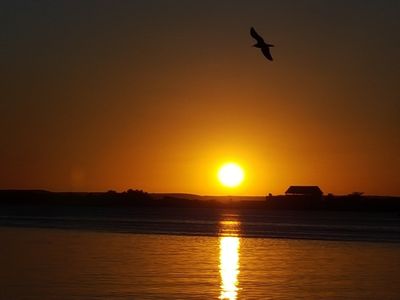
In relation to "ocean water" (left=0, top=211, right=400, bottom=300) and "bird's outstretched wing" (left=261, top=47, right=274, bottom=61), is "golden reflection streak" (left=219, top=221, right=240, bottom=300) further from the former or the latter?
"bird's outstretched wing" (left=261, top=47, right=274, bottom=61)

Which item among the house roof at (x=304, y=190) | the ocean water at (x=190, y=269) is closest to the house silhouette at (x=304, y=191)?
the house roof at (x=304, y=190)

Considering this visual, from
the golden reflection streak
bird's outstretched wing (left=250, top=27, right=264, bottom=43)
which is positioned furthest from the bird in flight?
the golden reflection streak

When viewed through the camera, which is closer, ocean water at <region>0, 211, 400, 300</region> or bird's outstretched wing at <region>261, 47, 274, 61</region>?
ocean water at <region>0, 211, 400, 300</region>

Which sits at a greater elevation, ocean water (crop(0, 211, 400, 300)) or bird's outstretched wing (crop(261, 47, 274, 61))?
bird's outstretched wing (crop(261, 47, 274, 61))

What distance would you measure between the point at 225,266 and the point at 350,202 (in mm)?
140966

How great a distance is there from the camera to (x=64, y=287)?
81.5 ft

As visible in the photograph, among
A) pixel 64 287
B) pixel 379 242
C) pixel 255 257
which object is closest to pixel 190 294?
pixel 64 287

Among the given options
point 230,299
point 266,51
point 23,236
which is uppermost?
point 266,51

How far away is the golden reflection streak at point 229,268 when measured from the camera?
2447 centimetres

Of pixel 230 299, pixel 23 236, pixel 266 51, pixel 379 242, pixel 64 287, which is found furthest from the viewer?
pixel 379 242

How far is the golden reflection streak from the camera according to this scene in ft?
80.3

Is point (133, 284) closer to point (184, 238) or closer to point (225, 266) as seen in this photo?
point (225, 266)

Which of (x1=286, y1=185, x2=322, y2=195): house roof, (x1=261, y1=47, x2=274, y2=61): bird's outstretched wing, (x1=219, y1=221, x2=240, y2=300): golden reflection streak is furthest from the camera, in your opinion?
(x1=286, y1=185, x2=322, y2=195): house roof

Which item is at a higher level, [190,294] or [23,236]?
[23,236]
